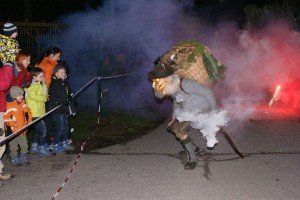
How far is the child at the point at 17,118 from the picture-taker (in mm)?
5113

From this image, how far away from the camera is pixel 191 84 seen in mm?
4918

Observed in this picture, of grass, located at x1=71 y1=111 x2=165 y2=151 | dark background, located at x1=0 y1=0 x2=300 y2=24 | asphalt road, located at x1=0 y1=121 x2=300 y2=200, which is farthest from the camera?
dark background, located at x1=0 y1=0 x2=300 y2=24

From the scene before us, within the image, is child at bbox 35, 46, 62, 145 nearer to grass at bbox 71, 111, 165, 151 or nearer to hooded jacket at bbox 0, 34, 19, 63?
grass at bbox 71, 111, 165, 151

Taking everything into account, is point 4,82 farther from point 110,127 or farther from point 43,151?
point 110,127

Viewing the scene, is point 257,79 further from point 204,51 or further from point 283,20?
point 204,51

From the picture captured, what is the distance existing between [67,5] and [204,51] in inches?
941

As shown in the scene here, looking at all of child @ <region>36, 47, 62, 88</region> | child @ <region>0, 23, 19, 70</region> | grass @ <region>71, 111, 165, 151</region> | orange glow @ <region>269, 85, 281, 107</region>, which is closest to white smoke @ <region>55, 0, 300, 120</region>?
orange glow @ <region>269, 85, 281, 107</region>

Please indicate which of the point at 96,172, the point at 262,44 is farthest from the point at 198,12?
the point at 96,172

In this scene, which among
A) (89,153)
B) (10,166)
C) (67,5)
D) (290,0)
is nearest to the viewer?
(10,166)

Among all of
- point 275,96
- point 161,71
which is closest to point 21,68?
point 161,71

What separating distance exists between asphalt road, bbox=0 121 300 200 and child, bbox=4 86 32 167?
0.54ft

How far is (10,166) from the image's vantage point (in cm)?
535

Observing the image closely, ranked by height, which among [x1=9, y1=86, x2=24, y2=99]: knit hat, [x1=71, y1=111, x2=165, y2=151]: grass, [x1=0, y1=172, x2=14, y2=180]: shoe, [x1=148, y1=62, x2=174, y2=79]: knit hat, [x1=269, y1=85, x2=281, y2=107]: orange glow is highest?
[x1=148, y1=62, x2=174, y2=79]: knit hat

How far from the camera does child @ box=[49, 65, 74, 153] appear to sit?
5.82 meters
